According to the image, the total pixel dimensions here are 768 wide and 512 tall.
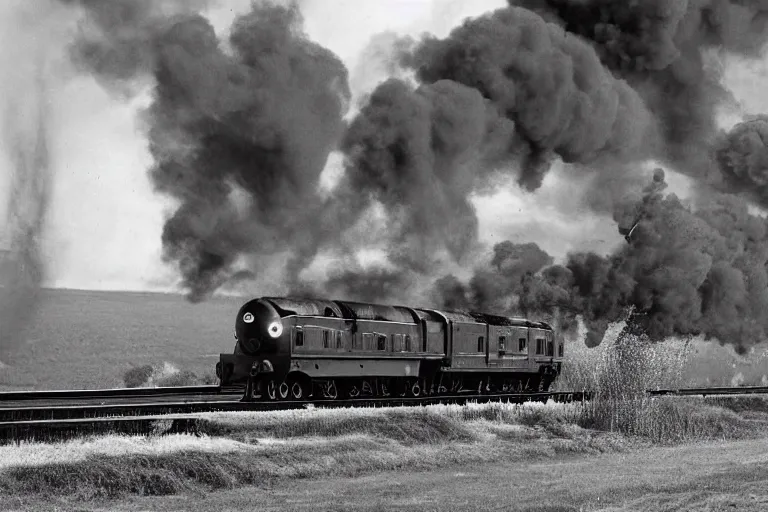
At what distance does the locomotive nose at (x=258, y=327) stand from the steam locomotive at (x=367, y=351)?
1.0 inches

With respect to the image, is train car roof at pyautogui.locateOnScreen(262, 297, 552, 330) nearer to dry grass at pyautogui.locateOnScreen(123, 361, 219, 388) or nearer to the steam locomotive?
the steam locomotive

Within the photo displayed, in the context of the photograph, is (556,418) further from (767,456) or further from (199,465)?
(199,465)

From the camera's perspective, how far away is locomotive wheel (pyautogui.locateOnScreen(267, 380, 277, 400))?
27891 millimetres

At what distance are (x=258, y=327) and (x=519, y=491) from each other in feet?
32.2

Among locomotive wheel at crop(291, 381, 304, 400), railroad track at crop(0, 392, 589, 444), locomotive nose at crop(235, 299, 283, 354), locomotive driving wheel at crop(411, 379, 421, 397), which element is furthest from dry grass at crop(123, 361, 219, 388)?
railroad track at crop(0, 392, 589, 444)

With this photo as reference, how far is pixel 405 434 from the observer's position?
25.9 metres

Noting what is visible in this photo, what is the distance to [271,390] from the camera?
2800 cm

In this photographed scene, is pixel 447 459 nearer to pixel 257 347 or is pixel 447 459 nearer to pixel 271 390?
pixel 271 390

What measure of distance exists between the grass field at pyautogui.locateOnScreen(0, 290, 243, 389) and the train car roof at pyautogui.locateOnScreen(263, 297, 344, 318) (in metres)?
23.3

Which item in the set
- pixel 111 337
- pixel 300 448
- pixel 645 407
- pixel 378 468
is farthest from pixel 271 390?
pixel 111 337

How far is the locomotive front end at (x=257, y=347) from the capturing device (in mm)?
27594

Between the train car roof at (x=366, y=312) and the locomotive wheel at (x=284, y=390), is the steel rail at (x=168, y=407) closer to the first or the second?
the locomotive wheel at (x=284, y=390)

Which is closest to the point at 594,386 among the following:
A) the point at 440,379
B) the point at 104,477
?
the point at 440,379

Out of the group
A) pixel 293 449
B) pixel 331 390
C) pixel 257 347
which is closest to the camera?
pixel 293 449
